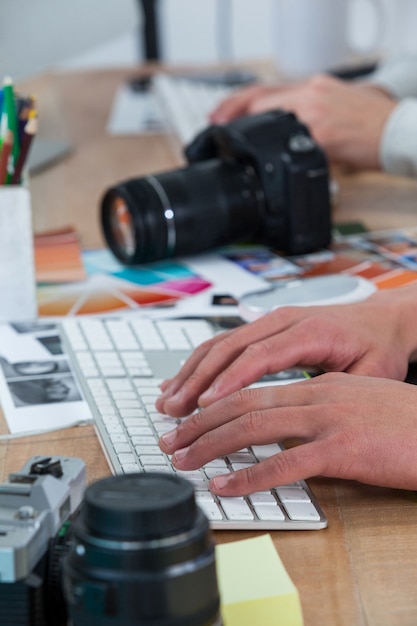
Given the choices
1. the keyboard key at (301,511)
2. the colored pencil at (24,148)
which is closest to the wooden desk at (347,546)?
the keyboard key at (301,511)

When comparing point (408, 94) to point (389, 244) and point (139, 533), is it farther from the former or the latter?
point (139, 533)

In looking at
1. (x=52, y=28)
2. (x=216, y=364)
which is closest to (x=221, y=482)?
(x=216, y=364)

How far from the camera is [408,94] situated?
1.42 meters

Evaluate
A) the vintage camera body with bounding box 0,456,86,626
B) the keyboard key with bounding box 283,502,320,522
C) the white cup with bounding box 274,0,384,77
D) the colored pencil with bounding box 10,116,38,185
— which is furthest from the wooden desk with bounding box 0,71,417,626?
the white cup with bounding box 274,0,384,77

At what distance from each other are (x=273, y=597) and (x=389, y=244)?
647 millimetres

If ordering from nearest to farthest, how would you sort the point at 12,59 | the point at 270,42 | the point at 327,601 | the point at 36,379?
the point at 327,601 < the point at 36,379 < the point at 12,59 < the point at 270,42

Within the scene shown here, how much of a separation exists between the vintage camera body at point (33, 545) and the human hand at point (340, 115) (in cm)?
82

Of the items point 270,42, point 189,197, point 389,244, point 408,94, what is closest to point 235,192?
point 189,197

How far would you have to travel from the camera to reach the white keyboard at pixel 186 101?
1371 millimetres

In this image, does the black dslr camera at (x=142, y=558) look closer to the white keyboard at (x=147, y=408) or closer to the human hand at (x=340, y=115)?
the white keyboard at (x=147, y=408)

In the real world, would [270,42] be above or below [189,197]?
below

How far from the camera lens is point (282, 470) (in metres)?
0.55

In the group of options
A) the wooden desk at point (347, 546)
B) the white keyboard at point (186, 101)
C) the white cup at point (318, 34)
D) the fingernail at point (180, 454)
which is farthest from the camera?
the white cup at point (318, 34)

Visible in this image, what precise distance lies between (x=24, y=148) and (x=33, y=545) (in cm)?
53
